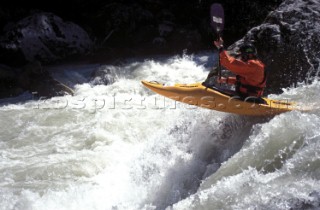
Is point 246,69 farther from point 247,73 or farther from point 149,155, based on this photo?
point 149,155

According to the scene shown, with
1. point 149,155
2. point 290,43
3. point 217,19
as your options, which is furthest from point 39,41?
point 290,43

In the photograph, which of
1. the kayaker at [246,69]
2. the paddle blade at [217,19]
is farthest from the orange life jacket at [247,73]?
the paddle blade at [217,19]

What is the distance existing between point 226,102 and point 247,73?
1.42ft

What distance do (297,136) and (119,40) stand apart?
835cm

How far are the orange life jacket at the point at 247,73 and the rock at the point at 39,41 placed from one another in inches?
261

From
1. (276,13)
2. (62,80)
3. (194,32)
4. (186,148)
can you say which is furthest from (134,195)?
(194,32)

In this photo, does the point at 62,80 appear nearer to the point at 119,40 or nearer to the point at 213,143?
the point at 119,40

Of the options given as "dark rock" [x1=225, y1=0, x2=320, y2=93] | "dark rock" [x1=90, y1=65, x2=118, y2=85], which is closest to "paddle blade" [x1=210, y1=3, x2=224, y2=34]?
"dark rock" [x1=225, y1=0, x2=320, y2=93]

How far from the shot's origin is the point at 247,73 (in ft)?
15.8

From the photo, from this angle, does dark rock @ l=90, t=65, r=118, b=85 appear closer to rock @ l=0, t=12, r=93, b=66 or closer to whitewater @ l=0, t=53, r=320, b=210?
whitewater @ l=0, t=53, r=320, b=210

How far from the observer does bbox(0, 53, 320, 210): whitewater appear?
141 inches

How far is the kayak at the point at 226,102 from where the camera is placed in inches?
191

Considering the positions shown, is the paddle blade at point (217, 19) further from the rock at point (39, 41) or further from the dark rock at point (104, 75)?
the rock at point (39, 41)

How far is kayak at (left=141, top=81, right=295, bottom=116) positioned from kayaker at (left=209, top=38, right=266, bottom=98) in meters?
0.12
